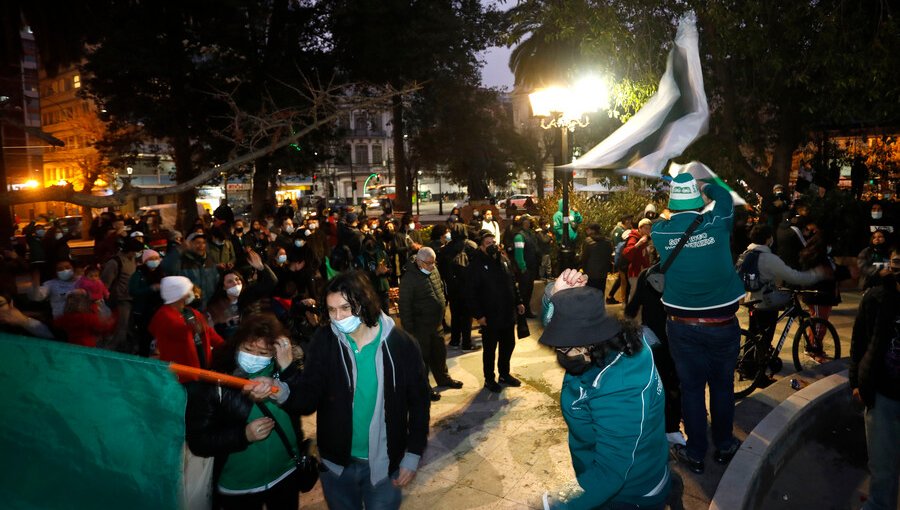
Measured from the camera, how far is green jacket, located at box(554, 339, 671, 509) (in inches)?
90.7

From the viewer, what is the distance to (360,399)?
10.3 ft

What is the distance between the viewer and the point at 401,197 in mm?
28344

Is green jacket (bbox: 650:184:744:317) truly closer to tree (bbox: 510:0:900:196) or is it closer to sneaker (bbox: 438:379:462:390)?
sneaker (bbox: 438:379:462:390)

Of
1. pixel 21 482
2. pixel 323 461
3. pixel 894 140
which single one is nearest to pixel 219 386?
pixel 323 461

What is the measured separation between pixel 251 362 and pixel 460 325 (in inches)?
234

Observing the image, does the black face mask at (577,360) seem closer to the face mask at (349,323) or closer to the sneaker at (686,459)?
the face mask at (349,323)

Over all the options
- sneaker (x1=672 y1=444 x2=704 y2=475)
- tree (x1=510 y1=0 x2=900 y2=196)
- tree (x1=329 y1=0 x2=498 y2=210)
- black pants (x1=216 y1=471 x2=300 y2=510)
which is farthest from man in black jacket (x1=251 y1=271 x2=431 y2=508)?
tree (x1=329 y1=0 x2=498 y2=210)

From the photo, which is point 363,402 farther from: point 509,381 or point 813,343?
point 813,343

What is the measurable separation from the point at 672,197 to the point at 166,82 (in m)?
19.6

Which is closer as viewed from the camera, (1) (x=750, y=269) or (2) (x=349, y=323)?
(2) (x=349, y=323)

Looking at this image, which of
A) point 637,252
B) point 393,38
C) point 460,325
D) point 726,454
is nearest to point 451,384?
point 460,325

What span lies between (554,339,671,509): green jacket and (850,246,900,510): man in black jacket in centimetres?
199

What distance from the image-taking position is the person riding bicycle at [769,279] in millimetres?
5465

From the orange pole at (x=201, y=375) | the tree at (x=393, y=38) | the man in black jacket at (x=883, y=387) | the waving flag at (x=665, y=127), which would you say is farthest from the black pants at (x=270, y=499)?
the tree at (x=393, y=38)
